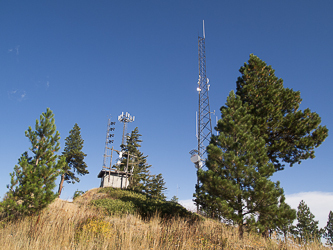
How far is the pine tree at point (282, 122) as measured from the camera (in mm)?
14055

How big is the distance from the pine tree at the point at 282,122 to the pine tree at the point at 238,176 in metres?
2.36

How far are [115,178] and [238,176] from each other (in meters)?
23.5

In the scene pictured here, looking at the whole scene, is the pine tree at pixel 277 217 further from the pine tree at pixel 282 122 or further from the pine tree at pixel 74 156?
the pine tree at pixel 74 156

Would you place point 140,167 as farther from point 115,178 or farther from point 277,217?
point 277,217

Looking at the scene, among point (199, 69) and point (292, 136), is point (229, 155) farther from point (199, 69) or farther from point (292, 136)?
point (199, 69)

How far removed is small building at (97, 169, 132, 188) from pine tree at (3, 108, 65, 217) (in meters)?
19.1

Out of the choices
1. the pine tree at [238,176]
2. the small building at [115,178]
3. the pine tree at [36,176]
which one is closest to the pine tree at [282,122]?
the pine tree at [238,176]

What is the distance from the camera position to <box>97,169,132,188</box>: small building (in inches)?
1190

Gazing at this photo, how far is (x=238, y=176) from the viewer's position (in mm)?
10828

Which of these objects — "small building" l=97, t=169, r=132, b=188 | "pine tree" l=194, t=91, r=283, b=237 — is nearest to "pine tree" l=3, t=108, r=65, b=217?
"pine tree" l=194, t=91, r=283, b=237

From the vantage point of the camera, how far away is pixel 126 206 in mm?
16266

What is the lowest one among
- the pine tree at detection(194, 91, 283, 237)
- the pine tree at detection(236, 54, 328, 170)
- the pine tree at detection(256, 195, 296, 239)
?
the pine tree at detection(256, 195, 296, 239)

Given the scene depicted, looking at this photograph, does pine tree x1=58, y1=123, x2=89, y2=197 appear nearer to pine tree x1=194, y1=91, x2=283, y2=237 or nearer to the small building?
the small building

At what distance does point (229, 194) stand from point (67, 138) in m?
34.9
